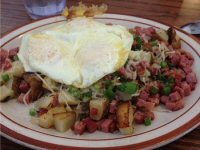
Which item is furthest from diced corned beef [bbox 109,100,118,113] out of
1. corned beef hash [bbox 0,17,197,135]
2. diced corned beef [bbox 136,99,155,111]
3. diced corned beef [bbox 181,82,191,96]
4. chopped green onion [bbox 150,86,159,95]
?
diced corned beef [bbox 181,82,191,96]

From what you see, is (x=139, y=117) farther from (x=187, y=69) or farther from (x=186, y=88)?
(x=187, y=69)

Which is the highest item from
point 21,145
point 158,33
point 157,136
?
point 158,33

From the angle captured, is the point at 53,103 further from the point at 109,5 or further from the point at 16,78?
the point at 109,5

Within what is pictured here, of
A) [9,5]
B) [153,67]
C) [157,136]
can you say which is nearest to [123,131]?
[157,136]

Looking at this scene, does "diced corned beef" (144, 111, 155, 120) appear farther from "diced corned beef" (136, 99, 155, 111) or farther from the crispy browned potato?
the crispy browned potato

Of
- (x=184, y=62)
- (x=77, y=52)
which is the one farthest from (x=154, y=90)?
(x=77, y=52)

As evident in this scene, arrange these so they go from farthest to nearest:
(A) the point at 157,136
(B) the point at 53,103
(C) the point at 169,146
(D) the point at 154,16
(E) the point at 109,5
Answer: (E) the point at 109,5, (D) the point at 154,16, (B) the point at 53,103, (C) the point at 169,146, (A) the point at 157,136
